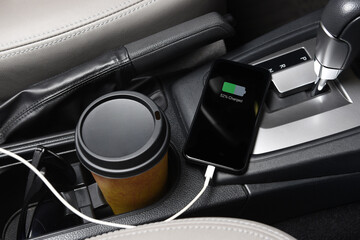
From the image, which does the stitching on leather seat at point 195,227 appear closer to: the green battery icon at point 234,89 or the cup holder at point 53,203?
the cup holder at point 53,203

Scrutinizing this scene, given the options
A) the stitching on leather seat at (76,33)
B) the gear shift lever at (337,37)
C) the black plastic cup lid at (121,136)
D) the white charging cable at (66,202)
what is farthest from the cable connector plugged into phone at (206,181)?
the stitching on leather seat at (76,33)

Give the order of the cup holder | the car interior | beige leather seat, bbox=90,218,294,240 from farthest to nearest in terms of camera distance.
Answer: the cup holder
the car interior
beige leather seat, bbox=90,218,294,240

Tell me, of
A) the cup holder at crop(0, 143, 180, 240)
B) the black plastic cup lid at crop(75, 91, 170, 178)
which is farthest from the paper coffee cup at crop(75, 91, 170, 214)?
the cup holder at crop(0, 143, 180, 240)

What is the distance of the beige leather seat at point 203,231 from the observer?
1.80 ft

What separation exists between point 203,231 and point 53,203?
366 millimetres

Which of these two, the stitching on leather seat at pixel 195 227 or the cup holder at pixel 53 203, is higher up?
the stitching on leather seat at pixel 195 227

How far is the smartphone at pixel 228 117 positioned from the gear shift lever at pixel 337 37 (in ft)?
0.42

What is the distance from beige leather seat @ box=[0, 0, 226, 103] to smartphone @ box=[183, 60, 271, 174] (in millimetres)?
170

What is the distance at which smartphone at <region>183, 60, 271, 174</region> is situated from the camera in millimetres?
726

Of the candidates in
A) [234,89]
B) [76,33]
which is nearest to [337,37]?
[234,89]

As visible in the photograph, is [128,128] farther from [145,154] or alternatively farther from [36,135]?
[36,135]

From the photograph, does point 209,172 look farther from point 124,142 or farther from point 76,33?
point 76,33

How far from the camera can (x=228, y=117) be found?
758 mm

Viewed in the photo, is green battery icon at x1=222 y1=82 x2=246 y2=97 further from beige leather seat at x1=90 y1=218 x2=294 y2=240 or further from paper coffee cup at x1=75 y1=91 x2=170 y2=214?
beige leather seat at x1=90 y1=218 x2=294 y2=240
